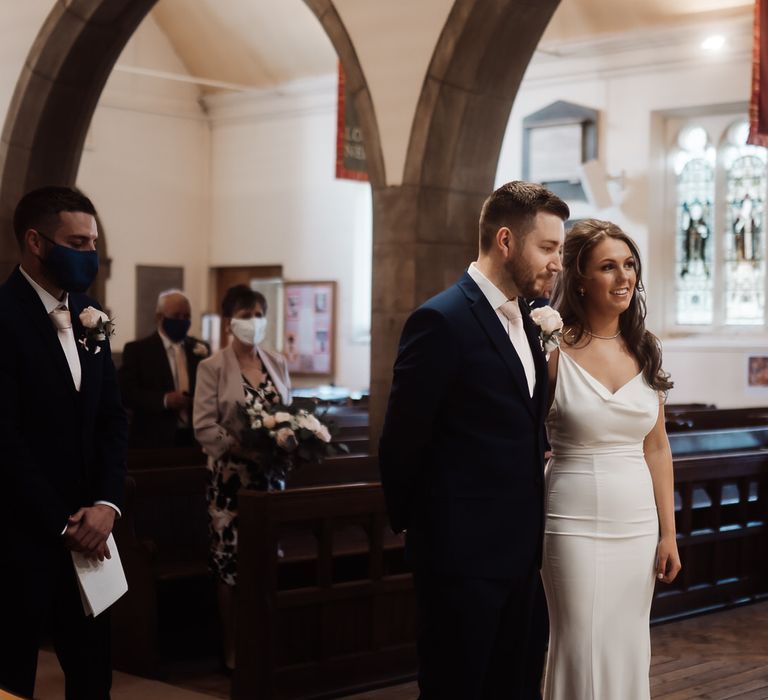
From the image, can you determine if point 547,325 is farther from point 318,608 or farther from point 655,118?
point 655,118

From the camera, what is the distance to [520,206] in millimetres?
2729

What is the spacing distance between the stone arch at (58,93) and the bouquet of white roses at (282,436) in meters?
4.17

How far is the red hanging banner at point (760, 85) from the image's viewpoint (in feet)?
24.5

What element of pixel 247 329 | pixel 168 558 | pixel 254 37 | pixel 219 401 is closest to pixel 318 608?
pixel 219 401

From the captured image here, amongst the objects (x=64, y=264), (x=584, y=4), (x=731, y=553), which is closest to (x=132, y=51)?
(x=584, y=4)

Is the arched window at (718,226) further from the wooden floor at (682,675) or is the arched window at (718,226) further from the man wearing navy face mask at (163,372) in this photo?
the man wearing navy face mask at (163,372)

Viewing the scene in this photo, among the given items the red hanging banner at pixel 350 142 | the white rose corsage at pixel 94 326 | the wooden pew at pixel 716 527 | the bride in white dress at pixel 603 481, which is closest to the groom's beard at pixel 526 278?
the bride in white dress at pixel 603 481

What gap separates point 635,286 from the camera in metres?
3.21

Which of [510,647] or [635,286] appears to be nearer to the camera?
[510,647]

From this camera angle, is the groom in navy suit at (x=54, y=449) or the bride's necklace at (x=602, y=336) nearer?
the groom in navy suit at (x=54, y=449)

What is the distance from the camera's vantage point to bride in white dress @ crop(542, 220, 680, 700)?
3.06 meters

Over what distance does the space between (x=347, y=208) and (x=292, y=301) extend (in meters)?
1.41

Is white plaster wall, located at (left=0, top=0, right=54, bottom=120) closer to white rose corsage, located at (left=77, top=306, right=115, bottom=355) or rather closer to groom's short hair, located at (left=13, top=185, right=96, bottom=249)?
groom's short hair, located at (left=13, top=185, right=96, bottom=249)

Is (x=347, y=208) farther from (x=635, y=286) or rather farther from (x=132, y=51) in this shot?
(x=635, y=286)
